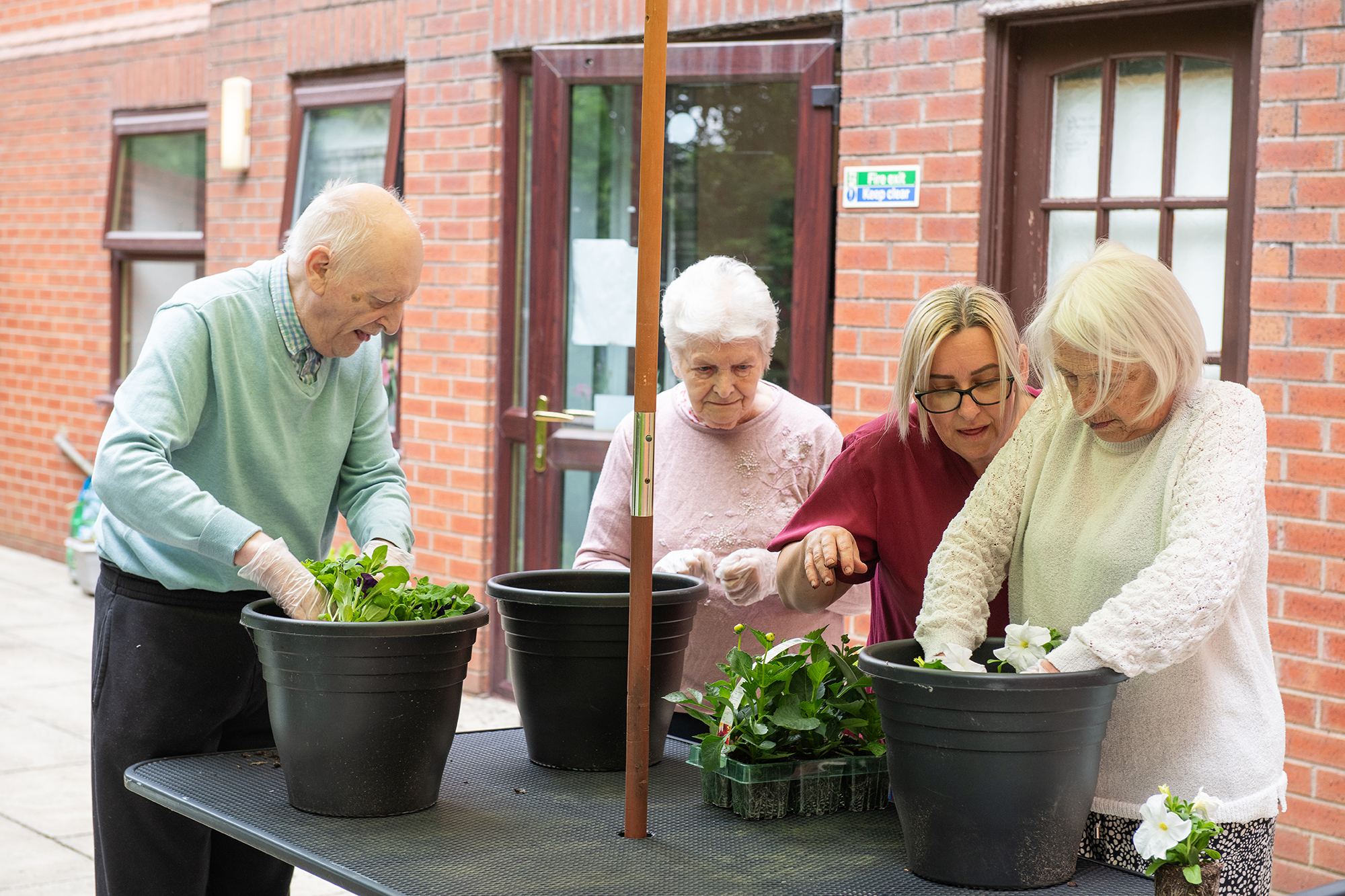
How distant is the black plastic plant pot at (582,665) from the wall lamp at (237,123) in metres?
4.55

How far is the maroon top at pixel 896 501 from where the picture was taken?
2.03m

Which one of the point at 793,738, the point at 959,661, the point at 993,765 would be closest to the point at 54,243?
the point at 793,738

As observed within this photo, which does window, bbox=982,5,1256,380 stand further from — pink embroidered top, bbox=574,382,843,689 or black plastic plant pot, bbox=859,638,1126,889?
black plastic plant pot, bbox=859,638,1126,889

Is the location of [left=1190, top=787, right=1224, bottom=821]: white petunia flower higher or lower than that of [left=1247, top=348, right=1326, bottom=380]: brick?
lower

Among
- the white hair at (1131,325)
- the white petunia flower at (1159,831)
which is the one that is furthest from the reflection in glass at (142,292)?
the white petunia flower at (1159,831)

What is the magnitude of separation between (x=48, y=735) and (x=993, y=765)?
4.27m

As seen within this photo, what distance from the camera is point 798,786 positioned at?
174cm

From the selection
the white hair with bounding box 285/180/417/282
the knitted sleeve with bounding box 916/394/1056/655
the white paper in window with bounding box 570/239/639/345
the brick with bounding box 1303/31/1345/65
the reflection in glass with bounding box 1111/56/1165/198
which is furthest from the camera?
the white paper in window with bounding box 570/239/639/345

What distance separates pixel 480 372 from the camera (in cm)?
503

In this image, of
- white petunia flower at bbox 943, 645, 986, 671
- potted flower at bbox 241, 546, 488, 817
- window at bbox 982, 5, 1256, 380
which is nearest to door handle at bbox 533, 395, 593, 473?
window at bbox 982, 5, 1256, 380

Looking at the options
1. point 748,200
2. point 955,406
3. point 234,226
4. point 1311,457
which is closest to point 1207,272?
point 1311,457

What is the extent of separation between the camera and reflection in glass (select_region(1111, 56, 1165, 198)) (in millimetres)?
3592

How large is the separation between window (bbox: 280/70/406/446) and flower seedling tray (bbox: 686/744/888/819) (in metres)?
3.84

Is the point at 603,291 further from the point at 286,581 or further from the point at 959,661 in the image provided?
the point at 959,661
